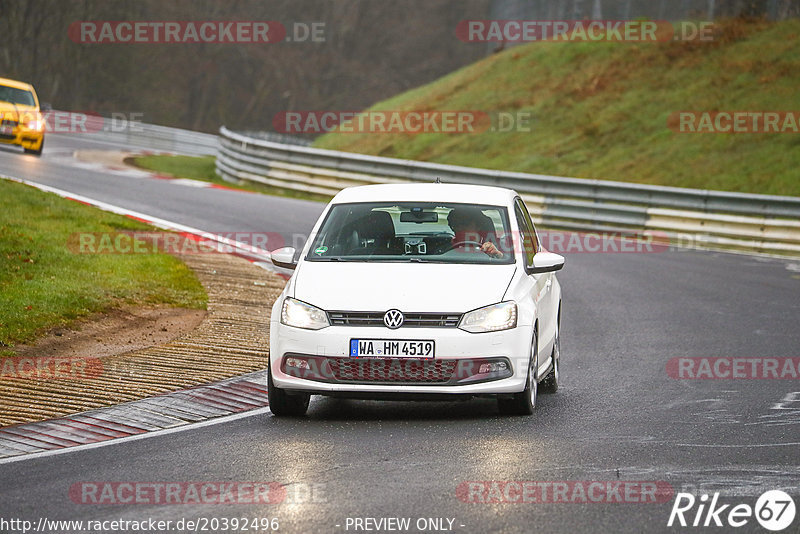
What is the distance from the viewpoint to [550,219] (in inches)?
1000

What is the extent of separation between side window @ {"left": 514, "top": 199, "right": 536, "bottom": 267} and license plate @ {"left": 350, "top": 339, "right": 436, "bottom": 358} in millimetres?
1501

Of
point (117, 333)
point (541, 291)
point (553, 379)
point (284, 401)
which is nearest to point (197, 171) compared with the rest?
point (117, 333)

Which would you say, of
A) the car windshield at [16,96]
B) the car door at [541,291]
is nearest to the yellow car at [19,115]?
the car windshield at [16,96]

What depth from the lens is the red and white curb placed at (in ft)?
25.5

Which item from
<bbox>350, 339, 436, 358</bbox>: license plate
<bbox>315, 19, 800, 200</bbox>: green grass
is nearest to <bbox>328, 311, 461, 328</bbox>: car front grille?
<bbox>350, 339, 436, 358</bbox>: license plate

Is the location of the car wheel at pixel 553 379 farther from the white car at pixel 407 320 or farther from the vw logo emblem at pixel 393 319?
the vw logo emblem at pixel 393 319

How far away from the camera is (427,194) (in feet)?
32.3

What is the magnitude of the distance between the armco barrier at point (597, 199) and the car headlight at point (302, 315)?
39.8 feet

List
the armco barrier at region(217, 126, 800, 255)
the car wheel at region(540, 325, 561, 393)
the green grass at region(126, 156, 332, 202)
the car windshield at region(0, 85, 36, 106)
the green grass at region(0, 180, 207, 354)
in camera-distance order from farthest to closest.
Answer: the car windshield at region(0, 85, 36, 106) < the green grass at region(126, 156, 332, 202) < the armco barrier at region(217, 126, 800, 255) < the green grass at region(0, 180, 207, 354) < the car wheel at region(540, 325, 561, 393)

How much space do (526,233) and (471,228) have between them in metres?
0.74

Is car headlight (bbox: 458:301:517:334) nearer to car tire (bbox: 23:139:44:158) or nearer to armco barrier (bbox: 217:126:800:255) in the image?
armco barrier (bbox: 217:126:800:255)

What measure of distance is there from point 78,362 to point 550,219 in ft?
53.4

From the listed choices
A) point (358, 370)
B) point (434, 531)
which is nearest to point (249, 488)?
point (434, 531)

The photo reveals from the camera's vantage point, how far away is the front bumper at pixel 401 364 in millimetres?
8328
